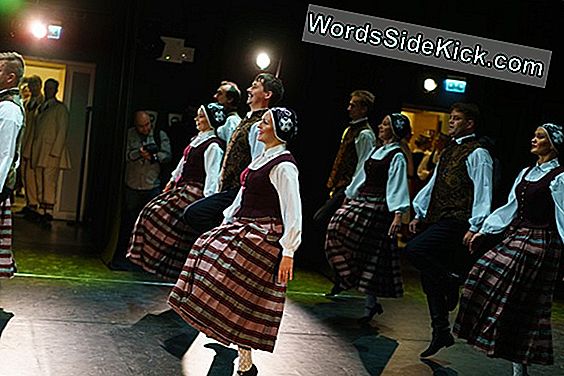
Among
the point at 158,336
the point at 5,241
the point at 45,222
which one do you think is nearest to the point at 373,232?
the point at 158,336

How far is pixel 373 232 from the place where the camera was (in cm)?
605

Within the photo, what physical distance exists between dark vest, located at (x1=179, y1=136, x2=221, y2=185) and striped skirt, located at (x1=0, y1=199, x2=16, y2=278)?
44.6 inches

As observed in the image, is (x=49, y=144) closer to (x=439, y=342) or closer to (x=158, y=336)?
(x=158, y=336)

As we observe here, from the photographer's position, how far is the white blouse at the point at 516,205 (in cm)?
458

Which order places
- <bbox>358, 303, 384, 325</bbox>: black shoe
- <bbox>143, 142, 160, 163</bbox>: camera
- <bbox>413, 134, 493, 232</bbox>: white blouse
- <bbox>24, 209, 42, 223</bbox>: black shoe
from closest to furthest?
<bbox>413, 134, 493, 232</bbox>: white blouse → <bbox>358, 303, 384, 325</bbox>: black shoe → <bbox>143, 142, 160, 163</bbox>: camera → <bbox>24, 209, 42, 223</bbox>: black shoe

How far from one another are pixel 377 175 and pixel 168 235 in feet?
4.26

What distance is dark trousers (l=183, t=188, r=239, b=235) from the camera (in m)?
5.35

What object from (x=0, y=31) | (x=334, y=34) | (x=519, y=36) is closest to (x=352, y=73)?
(x=334, y=34)

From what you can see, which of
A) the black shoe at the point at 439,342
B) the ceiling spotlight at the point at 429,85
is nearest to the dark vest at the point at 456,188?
the black shoe at the point at 439,342

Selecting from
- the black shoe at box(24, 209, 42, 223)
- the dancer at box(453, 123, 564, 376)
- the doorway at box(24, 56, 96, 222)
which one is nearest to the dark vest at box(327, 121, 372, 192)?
the dancer at box(453, 123, 564, 376)

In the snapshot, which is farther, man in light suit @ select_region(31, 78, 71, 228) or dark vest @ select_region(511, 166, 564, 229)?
man in light suit @ select_region(31, 78, 71, 228)

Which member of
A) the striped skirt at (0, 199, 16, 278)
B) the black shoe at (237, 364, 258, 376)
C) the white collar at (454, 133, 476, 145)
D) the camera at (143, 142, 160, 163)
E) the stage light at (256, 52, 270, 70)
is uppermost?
the stage light at (256, 52, 270, 70)

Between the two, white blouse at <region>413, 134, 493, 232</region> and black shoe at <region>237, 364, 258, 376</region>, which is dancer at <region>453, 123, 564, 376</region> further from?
black shoe at <region>237, 364, 258, 376</region>

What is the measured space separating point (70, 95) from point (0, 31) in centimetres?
A: 134
